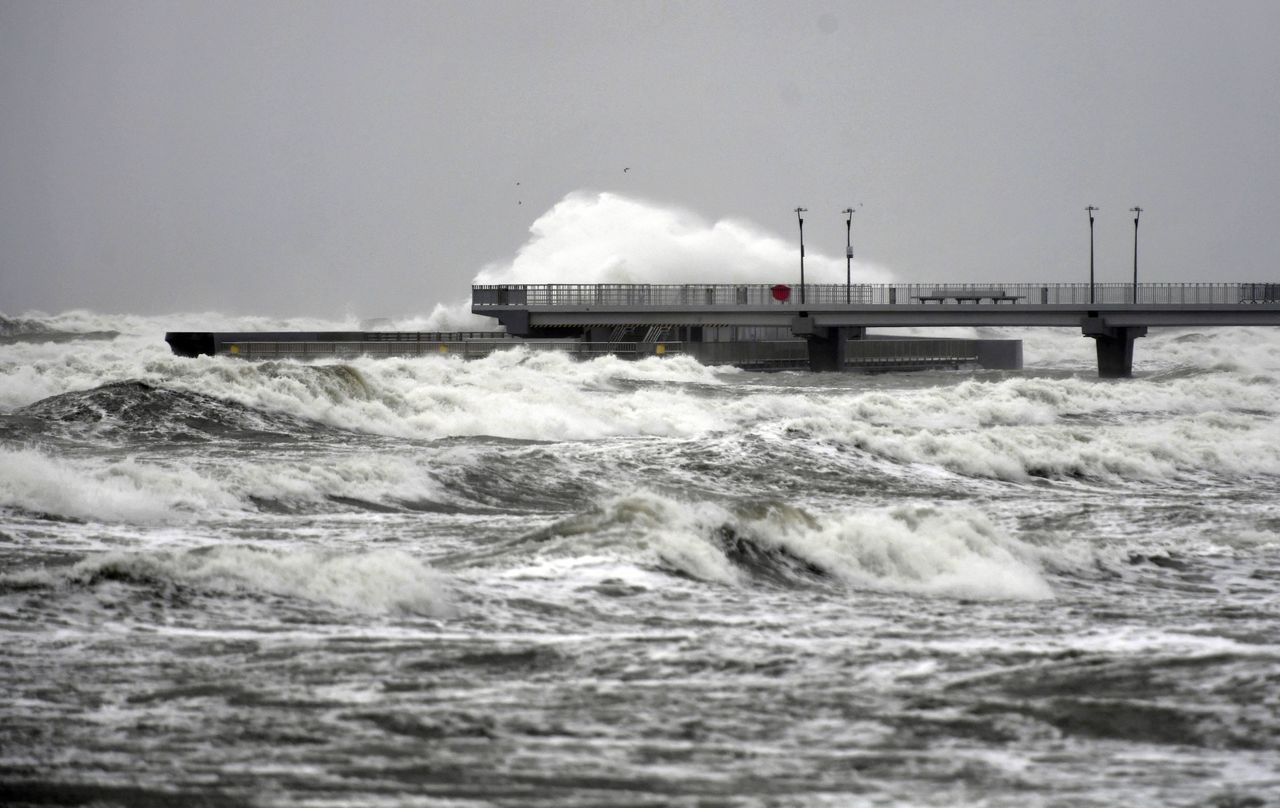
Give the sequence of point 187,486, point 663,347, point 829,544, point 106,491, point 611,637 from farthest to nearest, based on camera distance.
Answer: point 663,347, point 187,486, point 106,491, point 829,544, point 611,637

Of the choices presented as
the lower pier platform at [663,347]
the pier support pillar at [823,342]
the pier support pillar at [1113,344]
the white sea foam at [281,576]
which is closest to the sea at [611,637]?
the white sea foam at [281,576]

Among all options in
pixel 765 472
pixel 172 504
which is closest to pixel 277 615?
pixel 172 504

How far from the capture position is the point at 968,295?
68.4 metres

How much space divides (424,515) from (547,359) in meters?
37.5

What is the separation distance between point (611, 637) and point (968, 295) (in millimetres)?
59607

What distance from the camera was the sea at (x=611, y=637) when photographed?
7.71m

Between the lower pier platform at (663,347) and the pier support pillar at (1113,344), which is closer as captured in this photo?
the lower pier platform at (663,347)

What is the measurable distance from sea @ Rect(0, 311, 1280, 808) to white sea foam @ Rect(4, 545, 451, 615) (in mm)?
34

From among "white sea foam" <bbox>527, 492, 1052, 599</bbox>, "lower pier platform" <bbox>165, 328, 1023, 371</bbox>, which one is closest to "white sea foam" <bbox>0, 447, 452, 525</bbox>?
"white sea foam" <bbox>527, 492, 1052, 599</bbox>

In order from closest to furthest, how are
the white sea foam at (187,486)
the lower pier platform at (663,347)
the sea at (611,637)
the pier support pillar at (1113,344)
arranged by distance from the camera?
the sea at (611,637)
the white sea foam at (187,486)
the lower pier platform at (663,347)
the pier support pillar at (1113,344)

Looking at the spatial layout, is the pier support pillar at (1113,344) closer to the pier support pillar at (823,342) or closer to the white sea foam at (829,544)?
the pier support pillar at (823,342)

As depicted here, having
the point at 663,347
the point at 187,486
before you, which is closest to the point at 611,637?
the point at 187,486

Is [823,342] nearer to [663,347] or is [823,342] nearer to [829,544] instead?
[663,347]

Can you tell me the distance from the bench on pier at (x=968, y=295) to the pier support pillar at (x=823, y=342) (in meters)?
4.34
